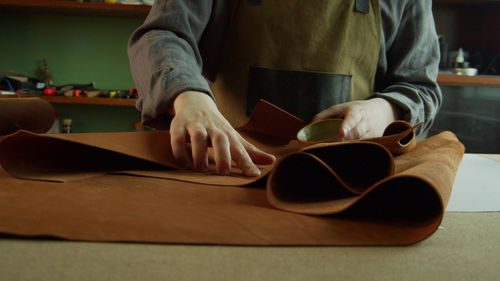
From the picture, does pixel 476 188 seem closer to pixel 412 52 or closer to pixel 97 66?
pixel 412 52

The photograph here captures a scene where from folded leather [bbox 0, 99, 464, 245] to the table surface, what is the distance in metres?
0.01

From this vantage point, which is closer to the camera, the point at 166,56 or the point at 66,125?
the point at 166,56

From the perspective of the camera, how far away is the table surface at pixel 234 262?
300mm

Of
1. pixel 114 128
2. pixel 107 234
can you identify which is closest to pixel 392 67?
pixel 107 234

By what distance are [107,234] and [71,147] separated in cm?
28

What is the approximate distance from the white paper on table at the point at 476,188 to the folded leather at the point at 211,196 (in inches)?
2.2

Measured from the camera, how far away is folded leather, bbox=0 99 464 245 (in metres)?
0.37

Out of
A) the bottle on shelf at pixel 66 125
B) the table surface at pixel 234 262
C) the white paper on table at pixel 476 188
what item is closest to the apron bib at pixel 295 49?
the white paper on table at pixel 476 188

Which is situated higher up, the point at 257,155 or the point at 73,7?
the point at 73,7

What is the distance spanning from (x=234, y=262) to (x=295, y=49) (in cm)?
81

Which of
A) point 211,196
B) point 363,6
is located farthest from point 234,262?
point 363,6

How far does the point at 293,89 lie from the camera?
3.50 feet

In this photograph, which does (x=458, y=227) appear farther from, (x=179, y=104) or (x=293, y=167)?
(x=179, y=104)

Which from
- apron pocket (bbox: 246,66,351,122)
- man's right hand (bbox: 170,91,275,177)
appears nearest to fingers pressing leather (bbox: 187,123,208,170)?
man's right hand (bbox: 170,91,275,177)
